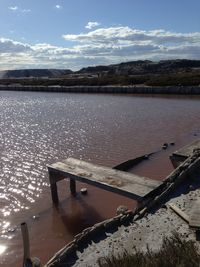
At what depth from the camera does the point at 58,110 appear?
87.0 ft

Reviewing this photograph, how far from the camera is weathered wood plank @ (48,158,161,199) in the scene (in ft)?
23.4

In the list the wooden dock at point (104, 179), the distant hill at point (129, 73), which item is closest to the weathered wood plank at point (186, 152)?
the wooden dock at point (104, 179)

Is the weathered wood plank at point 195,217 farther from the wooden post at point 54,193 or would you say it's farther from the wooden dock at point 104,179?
the wooden post at point 54,193

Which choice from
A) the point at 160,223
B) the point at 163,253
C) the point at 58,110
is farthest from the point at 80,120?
the point at 163,253

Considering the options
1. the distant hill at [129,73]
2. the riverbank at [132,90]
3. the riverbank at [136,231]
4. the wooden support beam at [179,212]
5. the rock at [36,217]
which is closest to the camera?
the riverbank at [136,231]

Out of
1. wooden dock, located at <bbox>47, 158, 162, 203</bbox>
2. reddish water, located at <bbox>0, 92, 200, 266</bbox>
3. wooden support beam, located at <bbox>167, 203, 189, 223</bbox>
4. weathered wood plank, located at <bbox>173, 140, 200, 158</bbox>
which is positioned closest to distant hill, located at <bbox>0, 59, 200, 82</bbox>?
reddish water, located at <bbox>0, 92, 200, 266</bbox>

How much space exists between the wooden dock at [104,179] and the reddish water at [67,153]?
2.60 feet

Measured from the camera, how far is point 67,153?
505 inches

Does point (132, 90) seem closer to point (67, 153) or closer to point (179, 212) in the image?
point (67, 153)

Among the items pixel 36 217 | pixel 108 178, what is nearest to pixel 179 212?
pixel 108 178

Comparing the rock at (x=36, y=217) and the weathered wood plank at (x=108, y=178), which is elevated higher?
the weathered wood plank at (x=108, y=178)

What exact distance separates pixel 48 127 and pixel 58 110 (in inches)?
314

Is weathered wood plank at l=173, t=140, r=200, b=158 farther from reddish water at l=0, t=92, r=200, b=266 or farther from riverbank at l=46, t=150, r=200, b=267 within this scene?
riverbank at l=46, t=150, r=200, b=267

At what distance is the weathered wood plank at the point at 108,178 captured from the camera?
7145 mm
